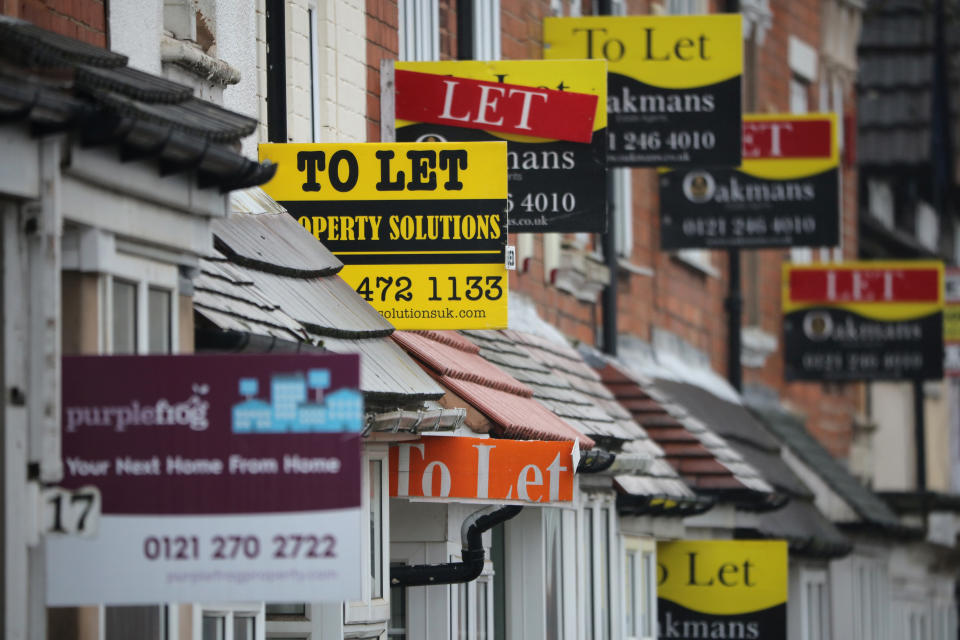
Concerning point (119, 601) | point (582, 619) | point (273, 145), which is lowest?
point (582, 619)

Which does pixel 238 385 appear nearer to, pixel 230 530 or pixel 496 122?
pixel 230 530

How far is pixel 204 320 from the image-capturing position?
7863 mm

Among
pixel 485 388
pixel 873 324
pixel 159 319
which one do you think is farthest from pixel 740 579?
pixel 159 319

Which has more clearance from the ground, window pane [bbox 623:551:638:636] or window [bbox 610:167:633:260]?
window [bbox 610:167:633:260]

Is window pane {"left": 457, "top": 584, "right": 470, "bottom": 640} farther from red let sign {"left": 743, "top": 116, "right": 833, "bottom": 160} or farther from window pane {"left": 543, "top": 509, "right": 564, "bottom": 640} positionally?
red let sign {"left": 743, "top": 116, "right": 833, "bottom": 160}

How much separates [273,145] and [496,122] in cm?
216

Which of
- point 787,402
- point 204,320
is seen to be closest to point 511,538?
point 204,320

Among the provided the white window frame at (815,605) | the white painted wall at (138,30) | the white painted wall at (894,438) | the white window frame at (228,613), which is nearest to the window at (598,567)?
the white painted wall at (138,30)

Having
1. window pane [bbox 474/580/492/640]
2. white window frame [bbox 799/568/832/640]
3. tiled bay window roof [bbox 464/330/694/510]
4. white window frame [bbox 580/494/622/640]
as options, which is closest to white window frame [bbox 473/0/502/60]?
tiled bay window roof [bbox 464/330/694/510]

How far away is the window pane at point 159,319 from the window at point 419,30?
6.72 m

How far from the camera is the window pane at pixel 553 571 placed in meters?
13.6

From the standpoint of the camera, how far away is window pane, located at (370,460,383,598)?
10.2m

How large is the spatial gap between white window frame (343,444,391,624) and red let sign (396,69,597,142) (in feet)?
9.16

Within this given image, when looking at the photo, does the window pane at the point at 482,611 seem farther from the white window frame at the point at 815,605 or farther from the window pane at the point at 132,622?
the white window frame at the point at 815,605
